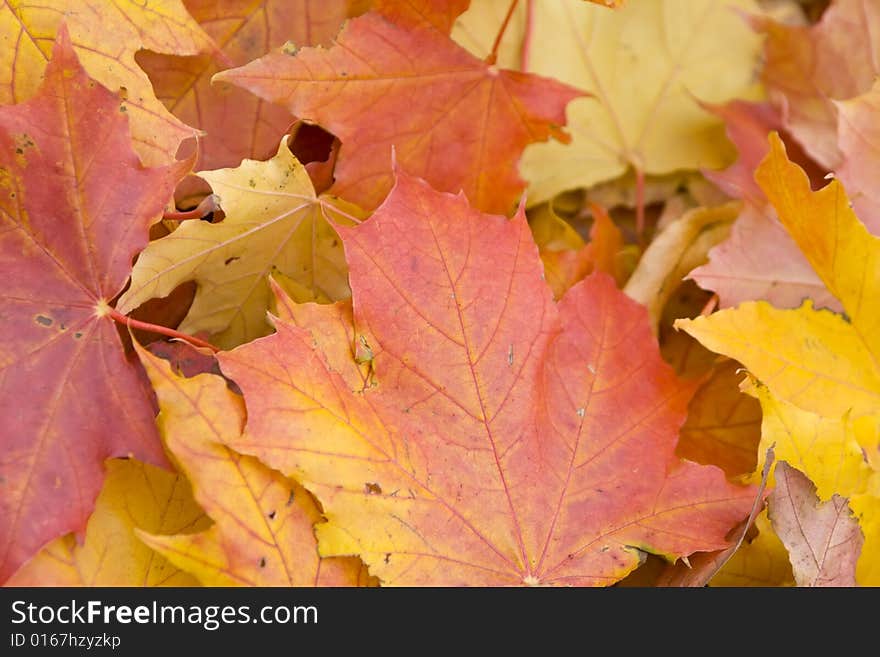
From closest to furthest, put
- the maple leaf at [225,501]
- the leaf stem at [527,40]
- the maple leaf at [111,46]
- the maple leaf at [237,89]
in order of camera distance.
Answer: the maple leaf at [225,501], the maple leaf at [111,46], the maple leaf at [237,89], the leaf stem at [527,40]

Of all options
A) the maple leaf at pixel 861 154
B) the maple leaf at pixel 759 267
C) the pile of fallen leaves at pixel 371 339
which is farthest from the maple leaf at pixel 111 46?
the maple leaf at pixel 861 154

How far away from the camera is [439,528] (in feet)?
2.18

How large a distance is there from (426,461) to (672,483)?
22cm

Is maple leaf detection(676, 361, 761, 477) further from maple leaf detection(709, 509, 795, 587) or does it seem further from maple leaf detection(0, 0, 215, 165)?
maple leaf detection(0, 0, 215, 165)

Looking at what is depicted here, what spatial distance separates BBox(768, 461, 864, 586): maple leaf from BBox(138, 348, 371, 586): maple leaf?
378 millimetres

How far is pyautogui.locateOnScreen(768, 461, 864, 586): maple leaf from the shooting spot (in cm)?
68

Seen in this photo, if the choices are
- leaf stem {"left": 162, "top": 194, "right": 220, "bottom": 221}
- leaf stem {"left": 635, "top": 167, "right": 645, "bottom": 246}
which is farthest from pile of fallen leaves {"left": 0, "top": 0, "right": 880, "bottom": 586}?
leaf stem {"left": 635, "top": 167, "right": 645, "bottom": 246}

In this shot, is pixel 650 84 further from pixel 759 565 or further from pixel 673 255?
pixel 759 565

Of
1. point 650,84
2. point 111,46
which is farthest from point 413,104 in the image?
point 650,84

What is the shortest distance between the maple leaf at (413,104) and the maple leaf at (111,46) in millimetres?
78

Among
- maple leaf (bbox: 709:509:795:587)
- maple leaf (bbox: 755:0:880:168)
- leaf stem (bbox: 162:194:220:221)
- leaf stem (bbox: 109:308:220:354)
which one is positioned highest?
maple leaf (bbox: 755:0:880:168)

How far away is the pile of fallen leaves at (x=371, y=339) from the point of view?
64cm

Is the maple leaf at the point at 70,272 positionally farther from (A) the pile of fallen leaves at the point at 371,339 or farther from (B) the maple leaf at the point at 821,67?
(B) the maple leaf at the point at 821,67
